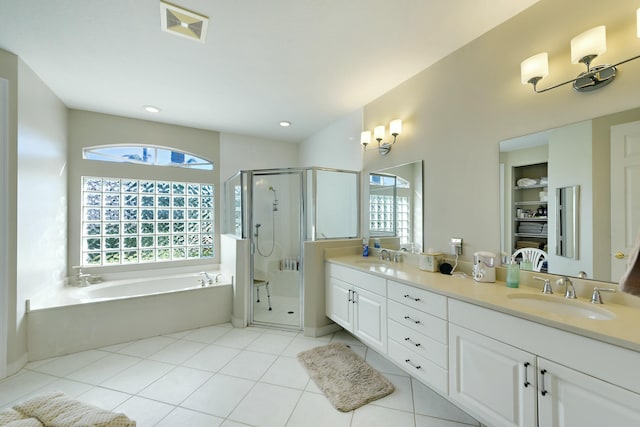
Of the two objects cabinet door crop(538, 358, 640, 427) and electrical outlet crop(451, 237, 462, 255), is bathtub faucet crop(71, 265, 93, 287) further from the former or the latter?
cabinet door crop(538, 358, 640, 427)

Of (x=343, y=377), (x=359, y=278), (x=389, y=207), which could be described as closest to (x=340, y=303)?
(x=359, y=278)

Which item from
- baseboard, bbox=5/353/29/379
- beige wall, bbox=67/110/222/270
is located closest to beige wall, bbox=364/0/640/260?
beige wall, bbox=67/110/222/270

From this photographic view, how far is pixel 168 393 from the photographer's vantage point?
192 centimetres

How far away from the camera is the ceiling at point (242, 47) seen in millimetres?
1656

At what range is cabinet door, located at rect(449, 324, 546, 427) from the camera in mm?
1207

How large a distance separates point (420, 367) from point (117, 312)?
2.92 metres

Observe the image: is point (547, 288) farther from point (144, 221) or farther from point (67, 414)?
point (144, 221)

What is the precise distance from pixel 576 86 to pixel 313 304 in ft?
8.82

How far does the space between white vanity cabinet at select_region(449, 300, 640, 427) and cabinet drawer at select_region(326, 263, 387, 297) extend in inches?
25.1

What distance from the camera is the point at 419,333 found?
1.76m

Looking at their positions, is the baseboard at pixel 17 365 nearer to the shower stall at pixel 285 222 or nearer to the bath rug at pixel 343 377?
the shower stall at pixel 285 222

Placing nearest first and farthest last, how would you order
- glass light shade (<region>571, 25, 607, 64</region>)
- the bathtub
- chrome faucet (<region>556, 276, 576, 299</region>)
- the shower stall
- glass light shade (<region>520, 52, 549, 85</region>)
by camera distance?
glass light shade (<region>571, 25, 607, 64</region>) < chrome faucet (<region>556, 276, 576, 299</region>) < glass light shade (<region>520, 52, 549, 85</region>) < the bathtub < the shower stall

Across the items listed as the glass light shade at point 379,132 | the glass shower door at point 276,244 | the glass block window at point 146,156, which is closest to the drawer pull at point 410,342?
the glass shower door at point 276,244

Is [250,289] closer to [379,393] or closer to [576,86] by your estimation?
[379,393]
